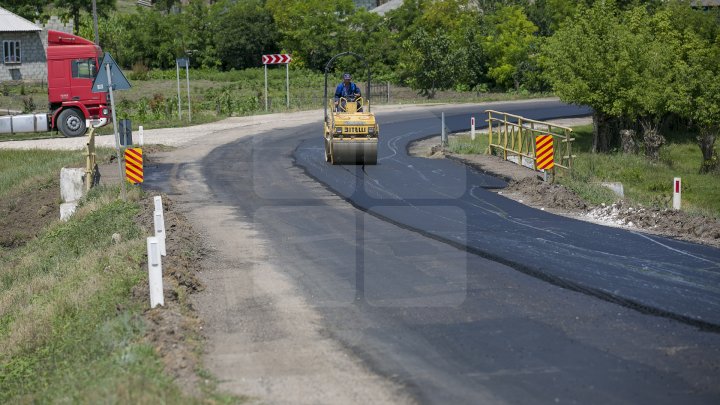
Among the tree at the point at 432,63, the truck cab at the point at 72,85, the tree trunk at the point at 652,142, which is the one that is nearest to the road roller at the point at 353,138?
the tree trunk at the point at 652,142

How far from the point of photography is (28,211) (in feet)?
89.6

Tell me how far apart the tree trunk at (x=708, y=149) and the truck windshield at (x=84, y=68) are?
24792 millimetres

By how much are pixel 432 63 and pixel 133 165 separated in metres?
40.6

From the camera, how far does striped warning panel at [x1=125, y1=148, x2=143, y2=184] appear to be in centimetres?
2319

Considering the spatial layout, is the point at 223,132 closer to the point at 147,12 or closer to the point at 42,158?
the point at 42,158

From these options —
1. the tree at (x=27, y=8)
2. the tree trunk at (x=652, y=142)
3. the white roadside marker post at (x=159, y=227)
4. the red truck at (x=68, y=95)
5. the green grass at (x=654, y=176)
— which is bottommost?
the green grass at (x=654, y=176)

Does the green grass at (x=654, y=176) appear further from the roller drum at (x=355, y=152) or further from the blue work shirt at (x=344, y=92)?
the blue work shirt at (x=344, y=92)

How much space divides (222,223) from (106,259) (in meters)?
3.44

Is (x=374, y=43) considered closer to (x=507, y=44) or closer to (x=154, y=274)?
(x=507, y=44)

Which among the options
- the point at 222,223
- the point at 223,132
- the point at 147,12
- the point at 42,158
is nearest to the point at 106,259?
the point at 222,223

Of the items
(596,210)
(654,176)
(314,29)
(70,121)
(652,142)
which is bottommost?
(654,176)

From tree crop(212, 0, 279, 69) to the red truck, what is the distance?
39.8 meters

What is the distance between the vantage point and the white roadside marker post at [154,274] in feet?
39.0

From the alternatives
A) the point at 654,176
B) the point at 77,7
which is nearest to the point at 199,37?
the point at 77,7
